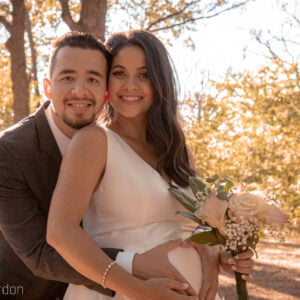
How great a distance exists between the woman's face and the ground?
290cm

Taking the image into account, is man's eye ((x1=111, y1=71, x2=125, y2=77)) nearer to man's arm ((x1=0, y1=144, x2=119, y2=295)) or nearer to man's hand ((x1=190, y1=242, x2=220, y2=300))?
man's arm ((x1=0, y1=144, x2=119, y2=295))

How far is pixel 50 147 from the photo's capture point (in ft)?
8.91

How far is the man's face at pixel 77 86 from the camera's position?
2.71 metres

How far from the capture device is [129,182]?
102 inches

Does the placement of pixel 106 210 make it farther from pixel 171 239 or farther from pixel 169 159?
pixel 169 159

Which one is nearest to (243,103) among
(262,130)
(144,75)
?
(262,130)

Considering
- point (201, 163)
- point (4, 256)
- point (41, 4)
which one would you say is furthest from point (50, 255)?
point (41, 4)

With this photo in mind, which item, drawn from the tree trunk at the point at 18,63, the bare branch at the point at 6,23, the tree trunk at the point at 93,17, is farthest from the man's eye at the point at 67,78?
the bare branch at the point at 6,23

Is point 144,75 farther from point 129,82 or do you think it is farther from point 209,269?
point 209,269

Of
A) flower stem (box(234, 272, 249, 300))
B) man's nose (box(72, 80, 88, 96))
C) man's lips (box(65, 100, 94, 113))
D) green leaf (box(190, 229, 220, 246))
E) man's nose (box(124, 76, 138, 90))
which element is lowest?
flower stem (box(234, 272, 249, 300))

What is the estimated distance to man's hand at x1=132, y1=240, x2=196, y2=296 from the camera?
2.35 m

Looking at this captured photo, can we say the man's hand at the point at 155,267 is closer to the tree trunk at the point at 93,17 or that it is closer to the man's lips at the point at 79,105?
the man's lips at the point at 79,105

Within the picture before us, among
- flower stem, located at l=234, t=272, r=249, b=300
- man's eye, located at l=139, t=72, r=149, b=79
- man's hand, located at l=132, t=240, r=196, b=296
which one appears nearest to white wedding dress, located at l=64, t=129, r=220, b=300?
man's hand, located at l=132, t=240, r=196, b=296

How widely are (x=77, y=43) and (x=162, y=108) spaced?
2.29ft
